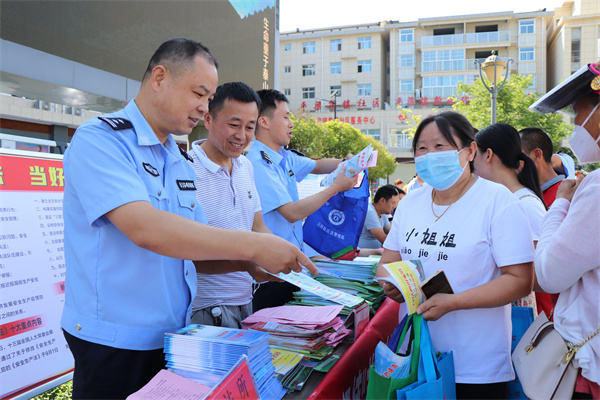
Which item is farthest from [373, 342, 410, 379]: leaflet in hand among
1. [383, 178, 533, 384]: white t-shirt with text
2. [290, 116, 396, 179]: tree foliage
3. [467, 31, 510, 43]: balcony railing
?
[467, 31, 510, 43]: balcony railing

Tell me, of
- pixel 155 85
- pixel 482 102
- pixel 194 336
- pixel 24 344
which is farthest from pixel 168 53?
pixel 482 102

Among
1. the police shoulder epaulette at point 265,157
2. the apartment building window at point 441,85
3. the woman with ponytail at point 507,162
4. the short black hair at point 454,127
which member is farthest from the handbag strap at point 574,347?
the apartment building window at point 441,85

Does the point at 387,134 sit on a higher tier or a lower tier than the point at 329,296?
higher

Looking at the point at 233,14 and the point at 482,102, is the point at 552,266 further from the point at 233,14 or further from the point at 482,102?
the point at 482,102

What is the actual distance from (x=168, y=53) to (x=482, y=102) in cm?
1783

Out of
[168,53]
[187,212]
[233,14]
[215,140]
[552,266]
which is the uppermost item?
[233,14]

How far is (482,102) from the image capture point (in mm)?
17031

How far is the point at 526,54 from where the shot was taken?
31438 mm

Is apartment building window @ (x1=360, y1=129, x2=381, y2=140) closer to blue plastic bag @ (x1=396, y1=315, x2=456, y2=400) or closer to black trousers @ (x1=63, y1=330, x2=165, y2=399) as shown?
blue plastic bag @ (x1=396, y1=315, x2=456, y2=400)

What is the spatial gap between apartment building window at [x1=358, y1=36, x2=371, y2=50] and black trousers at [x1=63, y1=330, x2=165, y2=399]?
37571 mm

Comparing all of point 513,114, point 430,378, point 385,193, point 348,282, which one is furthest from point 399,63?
point 430,378

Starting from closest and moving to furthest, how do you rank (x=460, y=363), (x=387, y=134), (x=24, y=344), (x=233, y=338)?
(x=233, y=338) → (x=460, y=363) → (x=24, y=344) → (x=387, y=134)

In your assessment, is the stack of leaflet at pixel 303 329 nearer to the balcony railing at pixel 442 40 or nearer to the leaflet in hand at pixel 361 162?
the leaflet in hand at pixel 361 162

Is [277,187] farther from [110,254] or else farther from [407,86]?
[407,86]
